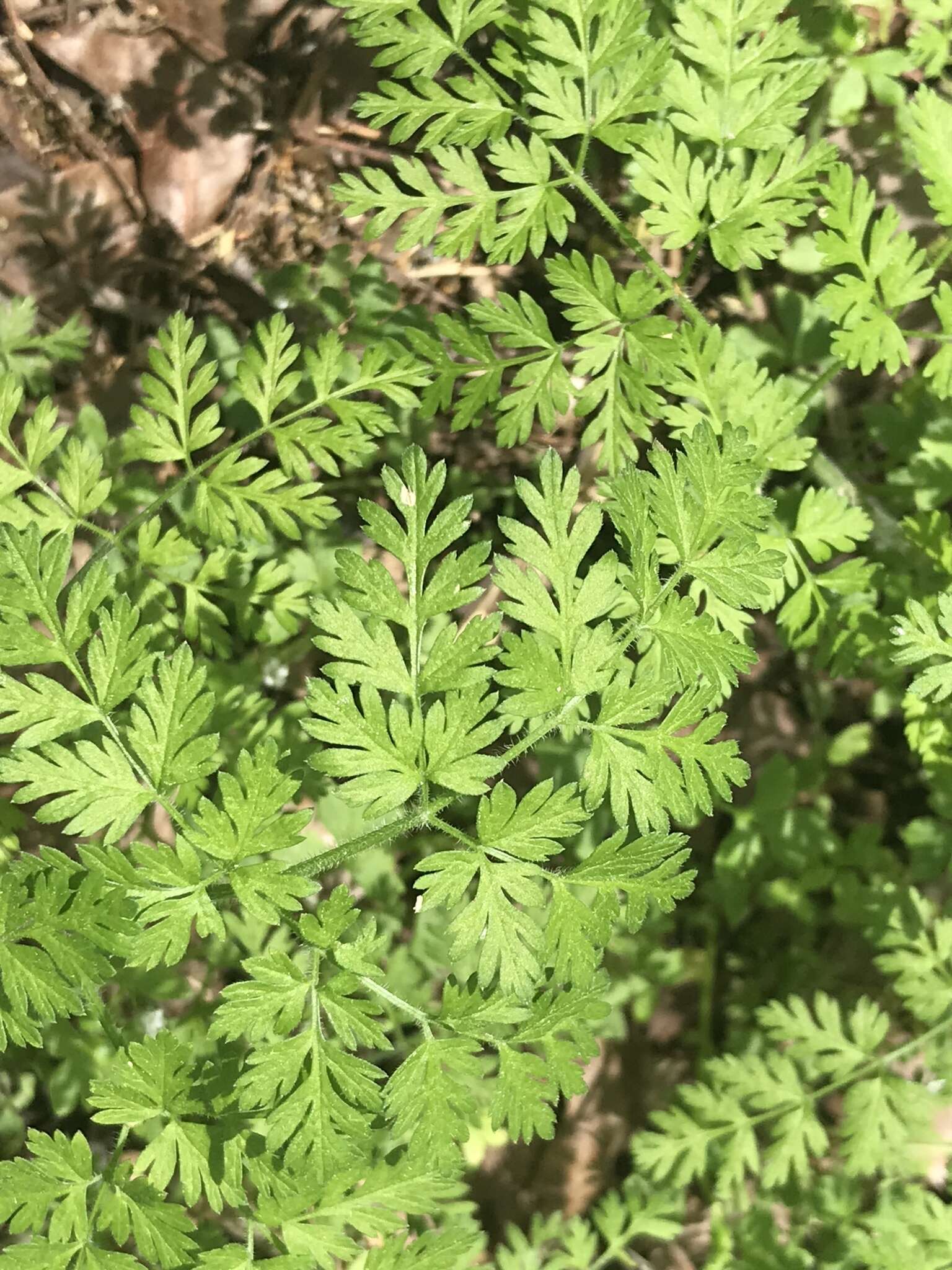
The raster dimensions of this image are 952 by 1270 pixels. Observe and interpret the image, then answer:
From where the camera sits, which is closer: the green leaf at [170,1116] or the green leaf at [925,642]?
the green leaf at [170,1116]

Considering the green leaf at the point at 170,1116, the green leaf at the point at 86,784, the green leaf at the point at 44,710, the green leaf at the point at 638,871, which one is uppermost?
the green leaf at the point at 44,710

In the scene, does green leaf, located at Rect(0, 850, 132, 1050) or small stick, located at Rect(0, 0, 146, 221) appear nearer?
green leaf, located at Rect(0, 850, 132, 1050)

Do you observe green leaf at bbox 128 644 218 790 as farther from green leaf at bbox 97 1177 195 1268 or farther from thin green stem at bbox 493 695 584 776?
green leaf at bbox 97 1177 195 1268

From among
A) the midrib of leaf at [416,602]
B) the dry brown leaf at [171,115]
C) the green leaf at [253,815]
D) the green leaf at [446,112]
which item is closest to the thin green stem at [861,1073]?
the midrib of leaf at [416,602]

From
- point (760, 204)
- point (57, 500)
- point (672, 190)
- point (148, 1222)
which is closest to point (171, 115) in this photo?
point (57, 500)

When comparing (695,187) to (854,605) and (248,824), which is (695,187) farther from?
(248,824)

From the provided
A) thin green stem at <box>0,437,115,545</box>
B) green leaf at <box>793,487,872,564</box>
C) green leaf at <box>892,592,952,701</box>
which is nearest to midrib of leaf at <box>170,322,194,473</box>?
thin green stem at <box>0,437,115,545</box>

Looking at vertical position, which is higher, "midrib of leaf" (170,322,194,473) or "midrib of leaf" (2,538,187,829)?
"midrib of leaf" (170,322,194,473)

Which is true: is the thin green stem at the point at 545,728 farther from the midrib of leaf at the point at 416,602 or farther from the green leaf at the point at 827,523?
the green leaf at the point at 827,523
